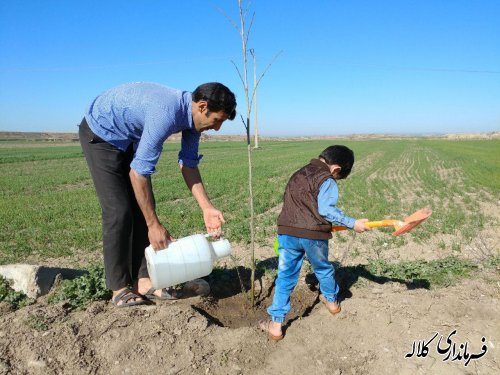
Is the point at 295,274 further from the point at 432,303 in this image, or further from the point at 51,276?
the point at 51,276

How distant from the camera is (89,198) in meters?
9.90

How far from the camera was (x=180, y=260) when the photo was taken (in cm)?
279

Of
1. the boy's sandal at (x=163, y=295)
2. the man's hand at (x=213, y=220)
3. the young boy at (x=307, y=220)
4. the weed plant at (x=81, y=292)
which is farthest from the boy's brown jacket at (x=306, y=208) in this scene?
the weed plant at (x=81, y=292)

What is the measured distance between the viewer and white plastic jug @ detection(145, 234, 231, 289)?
273 cm

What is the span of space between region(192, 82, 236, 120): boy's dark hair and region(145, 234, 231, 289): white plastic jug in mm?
1016

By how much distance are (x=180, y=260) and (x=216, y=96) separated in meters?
1.26

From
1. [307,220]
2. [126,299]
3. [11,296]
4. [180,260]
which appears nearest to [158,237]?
[180,260]

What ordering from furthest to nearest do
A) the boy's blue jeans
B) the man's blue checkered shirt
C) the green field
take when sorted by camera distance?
the green field, the boy's blue jeans, the man's blue checkered shirt

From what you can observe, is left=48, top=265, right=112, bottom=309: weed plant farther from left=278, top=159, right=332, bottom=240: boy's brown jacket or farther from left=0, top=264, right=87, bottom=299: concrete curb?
left=278, top=159, right=332, bottom=240: boy's brown jacket

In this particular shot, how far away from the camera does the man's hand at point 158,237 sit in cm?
251

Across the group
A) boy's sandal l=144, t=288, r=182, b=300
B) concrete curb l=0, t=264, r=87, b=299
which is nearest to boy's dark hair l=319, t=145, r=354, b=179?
boy's sandal l=144, t=288, r=182, b=300

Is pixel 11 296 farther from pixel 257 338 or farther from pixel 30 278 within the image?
pixel 257 338

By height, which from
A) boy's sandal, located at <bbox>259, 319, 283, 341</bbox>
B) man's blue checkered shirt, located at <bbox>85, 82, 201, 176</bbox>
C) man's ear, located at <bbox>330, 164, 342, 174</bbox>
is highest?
man's blue checkered shirt, located at <bbox>85, 82, 201, 176</bbox>

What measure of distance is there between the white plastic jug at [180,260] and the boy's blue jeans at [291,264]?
51cm
